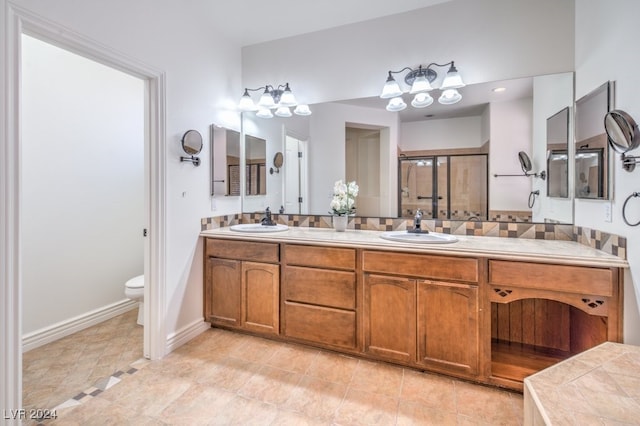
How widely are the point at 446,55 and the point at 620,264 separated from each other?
1790 mm

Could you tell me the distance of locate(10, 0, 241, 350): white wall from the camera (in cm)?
189

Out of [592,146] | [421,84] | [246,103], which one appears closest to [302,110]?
[246,103]

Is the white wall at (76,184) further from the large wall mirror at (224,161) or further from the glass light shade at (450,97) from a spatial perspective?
the glass light shade at (450,97)

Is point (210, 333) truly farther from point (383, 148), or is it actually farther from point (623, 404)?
point (623, 404)

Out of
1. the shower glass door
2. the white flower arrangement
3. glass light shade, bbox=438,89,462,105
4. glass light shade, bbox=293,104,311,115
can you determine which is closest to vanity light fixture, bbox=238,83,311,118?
glass light shade, bbox=293,104,311,115

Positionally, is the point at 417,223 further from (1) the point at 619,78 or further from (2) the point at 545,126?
(1) the point at 619,78

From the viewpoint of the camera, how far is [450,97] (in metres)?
2.34

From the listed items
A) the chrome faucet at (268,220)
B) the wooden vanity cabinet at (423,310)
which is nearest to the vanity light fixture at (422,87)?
the wooden vanity cabinet at (423,310)

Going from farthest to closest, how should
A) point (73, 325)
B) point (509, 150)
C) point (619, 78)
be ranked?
point (73, 325) < point (509, 150) < point (619, 78)

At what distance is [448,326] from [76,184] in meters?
3.11

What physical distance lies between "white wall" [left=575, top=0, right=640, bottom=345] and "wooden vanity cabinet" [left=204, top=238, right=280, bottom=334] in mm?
2036

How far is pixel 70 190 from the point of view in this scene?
255 centimetres
